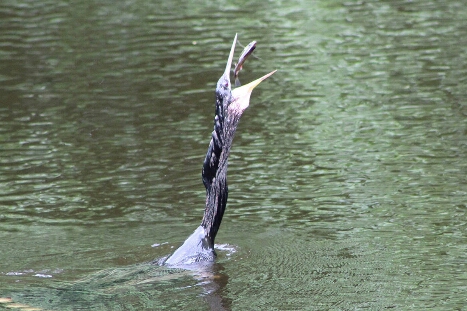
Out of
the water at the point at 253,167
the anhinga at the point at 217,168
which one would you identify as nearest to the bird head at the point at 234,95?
the anhinga at the point at 217,168

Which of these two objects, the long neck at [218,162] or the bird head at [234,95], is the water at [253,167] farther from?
the bird head at [234,95]

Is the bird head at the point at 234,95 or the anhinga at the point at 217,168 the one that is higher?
the bird head at the point at 234,95

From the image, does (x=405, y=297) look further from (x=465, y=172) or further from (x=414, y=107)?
(x=414, y=107)

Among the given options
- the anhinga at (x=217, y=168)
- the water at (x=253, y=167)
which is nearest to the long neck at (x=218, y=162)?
the anhinga at (x=217, y=168)

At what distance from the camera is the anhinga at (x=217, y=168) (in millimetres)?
6602

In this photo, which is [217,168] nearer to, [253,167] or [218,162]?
[218,162]

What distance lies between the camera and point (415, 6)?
63.2 feet

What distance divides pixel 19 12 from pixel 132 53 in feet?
21.9

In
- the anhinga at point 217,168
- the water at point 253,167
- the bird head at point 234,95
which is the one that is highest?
the bird head at point 234,95

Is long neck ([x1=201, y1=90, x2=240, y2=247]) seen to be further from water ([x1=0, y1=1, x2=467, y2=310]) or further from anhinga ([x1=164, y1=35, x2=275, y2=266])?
water ([x1=0, y1=1, x2=467, y2=310])

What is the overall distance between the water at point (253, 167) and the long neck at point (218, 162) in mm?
404

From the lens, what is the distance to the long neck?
6629mm

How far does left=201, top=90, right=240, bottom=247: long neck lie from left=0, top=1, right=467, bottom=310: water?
0.40 meters

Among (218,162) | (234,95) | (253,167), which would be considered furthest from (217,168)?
(253,167)
